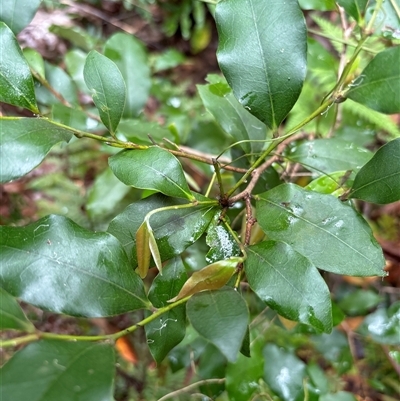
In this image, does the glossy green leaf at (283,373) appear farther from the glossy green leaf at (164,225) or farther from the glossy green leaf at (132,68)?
the glossy green leaf at (132,68)

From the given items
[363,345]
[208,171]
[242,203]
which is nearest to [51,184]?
[208,171]

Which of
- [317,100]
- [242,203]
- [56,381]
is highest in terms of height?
[56,381]

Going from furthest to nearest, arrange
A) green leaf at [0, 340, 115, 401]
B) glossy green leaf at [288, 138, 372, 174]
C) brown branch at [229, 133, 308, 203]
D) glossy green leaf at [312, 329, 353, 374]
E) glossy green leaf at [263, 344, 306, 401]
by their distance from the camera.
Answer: glossy green leaf at [312, 329, 353, 374], glossy green leaf at [263, 344, 306, 401], glossy green leaf at [288, 138, 372, 174], brown branch at [229, 133, 308, 203], green leaf at [0, 340, 115, 401]

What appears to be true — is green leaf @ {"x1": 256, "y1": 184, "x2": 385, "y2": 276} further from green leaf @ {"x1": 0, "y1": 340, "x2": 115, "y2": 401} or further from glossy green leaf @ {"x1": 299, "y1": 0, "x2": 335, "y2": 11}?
glossy green leaf @ {"x1": 299, "y1": 0, "x2": 335, "y2": 11}

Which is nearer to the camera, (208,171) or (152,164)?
(152,164)

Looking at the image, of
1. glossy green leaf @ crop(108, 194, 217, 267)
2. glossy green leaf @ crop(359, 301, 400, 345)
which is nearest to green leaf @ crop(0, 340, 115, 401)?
glossy green leaf @ crop(108, 194, 217, 267)

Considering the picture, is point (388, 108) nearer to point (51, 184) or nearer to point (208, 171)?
point (208, 171)
